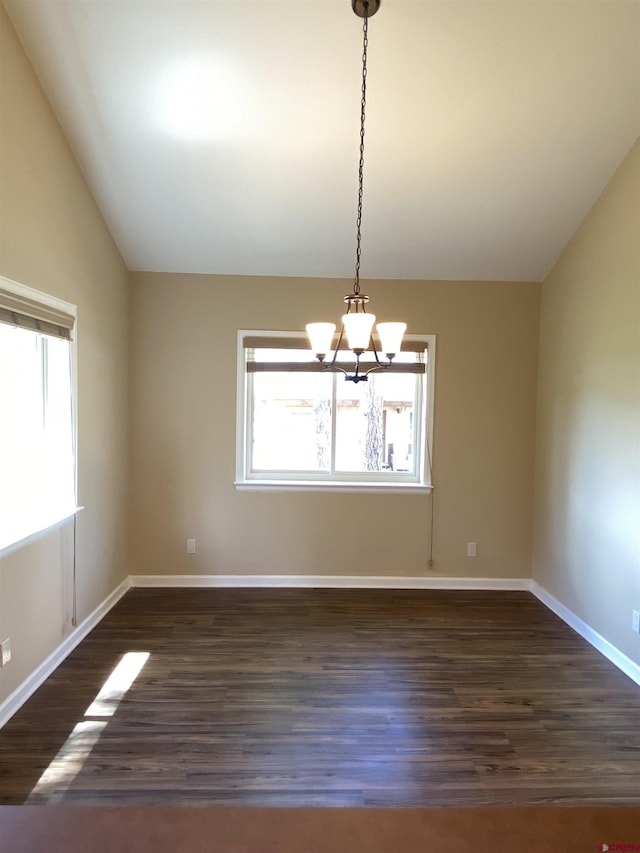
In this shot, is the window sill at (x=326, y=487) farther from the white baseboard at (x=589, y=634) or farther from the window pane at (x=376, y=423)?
the white baseboard at (x=589, y=634)

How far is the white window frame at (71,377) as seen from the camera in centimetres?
230

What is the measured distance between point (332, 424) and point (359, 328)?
222 centimetres

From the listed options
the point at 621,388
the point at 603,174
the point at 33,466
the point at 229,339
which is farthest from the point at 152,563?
the point at 603,174

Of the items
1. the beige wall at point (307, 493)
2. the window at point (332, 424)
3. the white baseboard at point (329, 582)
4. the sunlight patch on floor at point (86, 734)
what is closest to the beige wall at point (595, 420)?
the beige wall at point (307, 493)

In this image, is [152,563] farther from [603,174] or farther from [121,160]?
[603,174]

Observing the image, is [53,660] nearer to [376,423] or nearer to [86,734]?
[86,734]

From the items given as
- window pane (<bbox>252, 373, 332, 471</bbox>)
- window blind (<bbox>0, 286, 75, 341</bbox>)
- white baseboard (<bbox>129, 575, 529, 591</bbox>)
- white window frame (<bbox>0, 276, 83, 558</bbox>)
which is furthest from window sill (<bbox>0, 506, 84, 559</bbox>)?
window pane (<bbox>252, 373, 332, 471</bbox>)

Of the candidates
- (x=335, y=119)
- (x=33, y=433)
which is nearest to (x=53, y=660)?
(x=33, y=433)

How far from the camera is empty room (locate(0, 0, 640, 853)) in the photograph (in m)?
2.19

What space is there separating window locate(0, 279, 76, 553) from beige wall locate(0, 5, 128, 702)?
10 cm

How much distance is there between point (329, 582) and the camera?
3.99 meters

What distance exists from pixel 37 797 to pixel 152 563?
2.18m

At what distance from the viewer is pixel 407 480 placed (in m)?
4.10

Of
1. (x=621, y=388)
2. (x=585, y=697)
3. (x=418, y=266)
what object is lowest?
(x=585, y=697)
